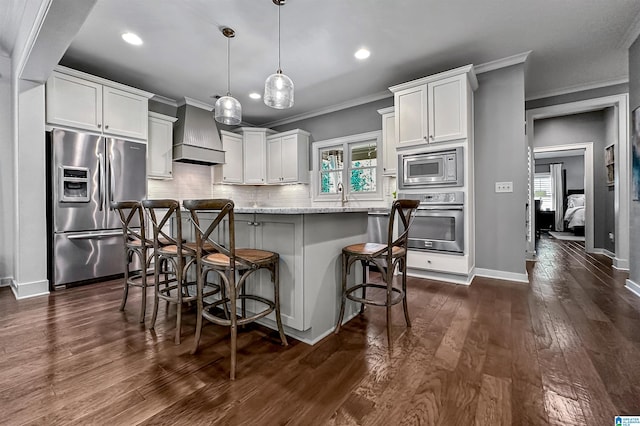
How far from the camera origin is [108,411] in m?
1.31

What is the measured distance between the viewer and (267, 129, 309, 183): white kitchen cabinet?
5.39 metres

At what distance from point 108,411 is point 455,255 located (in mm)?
3408

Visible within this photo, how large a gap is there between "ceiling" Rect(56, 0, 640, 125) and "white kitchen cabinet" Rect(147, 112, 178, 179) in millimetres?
480

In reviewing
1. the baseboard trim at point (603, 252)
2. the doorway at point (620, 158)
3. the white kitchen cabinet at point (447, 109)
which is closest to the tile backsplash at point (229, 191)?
the white kitchen cabinet at point (447, 109)

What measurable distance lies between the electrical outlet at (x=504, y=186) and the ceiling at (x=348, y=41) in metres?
1.55

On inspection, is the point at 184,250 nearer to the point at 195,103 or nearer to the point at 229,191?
the point at 195,103

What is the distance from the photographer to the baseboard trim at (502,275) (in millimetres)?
3485

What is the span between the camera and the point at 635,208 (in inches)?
118

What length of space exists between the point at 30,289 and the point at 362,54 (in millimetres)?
4500

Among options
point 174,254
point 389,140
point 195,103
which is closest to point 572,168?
point 389,140

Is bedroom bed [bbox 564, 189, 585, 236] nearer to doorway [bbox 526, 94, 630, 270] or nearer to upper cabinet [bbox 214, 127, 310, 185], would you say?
doorway [bbox 526, 94, 630, 270]

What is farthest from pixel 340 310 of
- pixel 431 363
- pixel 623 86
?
pixel 623 86

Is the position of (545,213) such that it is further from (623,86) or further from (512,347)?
(512,347)

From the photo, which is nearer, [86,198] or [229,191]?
[86,198]
